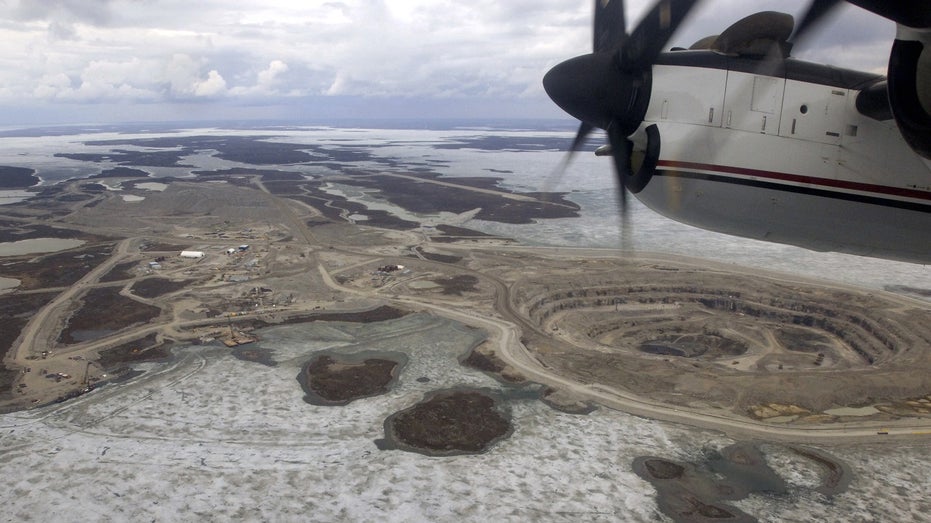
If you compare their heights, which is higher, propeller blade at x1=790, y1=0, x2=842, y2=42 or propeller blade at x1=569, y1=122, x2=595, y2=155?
propeller blade at x1=790, y1=0, x2=842, y2=42

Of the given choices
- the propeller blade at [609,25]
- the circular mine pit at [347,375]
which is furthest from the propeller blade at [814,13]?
the circular mine pit at [347,375]

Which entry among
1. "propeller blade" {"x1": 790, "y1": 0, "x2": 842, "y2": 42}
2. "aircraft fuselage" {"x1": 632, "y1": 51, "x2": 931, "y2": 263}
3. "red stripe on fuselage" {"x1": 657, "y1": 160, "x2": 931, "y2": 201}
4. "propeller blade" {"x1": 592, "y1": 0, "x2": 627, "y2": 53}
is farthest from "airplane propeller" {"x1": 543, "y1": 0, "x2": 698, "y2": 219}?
"propeller blade" {"x1": 790, "y1": 0, "x2": 842, "y2": 42}

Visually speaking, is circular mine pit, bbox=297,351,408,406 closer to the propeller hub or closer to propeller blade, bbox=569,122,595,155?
propeller blade, bbox=569,122,595,155

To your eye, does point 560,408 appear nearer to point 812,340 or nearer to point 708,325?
point 708,325

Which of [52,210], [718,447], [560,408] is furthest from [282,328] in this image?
[52,210]

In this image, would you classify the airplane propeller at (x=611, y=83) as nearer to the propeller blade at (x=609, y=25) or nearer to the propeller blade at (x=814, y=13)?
the propeller blade at (x=609, y=25)

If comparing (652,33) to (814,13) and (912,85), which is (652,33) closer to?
(814,13)
